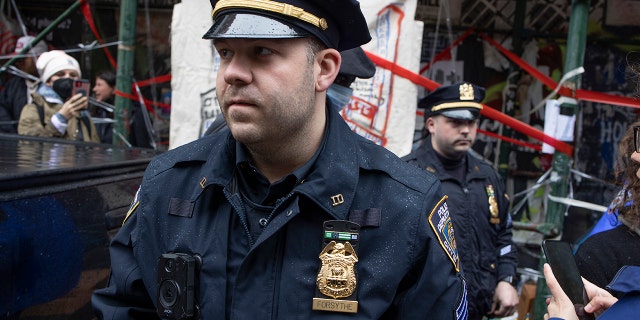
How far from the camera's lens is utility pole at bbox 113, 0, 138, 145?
524 cm

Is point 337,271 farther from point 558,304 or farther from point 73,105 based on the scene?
point 73,105

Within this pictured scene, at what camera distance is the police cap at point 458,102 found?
155 inches

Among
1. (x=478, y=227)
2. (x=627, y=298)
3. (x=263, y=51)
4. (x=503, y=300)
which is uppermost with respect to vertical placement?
(x=263, y=51)

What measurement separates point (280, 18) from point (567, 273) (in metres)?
1.13

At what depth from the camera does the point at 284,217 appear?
168 centimetres

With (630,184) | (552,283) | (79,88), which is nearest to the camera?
(552,283)

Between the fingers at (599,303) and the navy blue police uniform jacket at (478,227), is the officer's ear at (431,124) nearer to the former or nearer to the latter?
the navy blue police uniform jacket at (478,227)

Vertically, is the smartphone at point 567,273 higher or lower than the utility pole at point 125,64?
lower

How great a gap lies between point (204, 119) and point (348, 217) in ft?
11.3

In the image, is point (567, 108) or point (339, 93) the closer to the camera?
point (339, 93)

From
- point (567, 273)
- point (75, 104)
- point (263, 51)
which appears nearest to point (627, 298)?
point (567, 273)

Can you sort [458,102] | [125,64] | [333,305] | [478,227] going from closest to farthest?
[333,305], [478,227], [458,102], [125,64]

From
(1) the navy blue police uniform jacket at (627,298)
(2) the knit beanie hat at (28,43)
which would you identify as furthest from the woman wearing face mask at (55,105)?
(1) the navy blue police uniform jacket at (627,298)

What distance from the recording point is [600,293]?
172 centimetres
